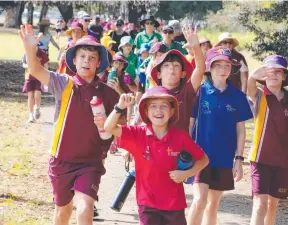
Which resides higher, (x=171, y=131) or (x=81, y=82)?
(x=81, y=82)

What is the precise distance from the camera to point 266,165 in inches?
280

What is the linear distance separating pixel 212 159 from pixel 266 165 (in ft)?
1.64

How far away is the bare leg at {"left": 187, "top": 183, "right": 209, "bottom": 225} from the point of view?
272 inches

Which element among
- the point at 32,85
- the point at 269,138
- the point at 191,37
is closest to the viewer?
the point at 191,37

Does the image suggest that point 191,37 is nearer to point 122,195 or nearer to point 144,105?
point 144,105

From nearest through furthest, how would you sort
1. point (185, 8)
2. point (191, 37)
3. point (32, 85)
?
point (191, 37) < point (32, 85) < point (185, 8)

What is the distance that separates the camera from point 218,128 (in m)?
7.00

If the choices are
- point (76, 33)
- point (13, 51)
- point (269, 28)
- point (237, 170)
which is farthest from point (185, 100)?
point (13, 51)

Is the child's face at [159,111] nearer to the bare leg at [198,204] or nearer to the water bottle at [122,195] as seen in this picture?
the water bottle at [122,195]

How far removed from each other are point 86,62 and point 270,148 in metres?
1.86

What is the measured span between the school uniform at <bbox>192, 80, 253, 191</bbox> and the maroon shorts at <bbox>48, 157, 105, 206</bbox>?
1082 millimetres

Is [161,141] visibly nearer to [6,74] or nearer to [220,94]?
[220,94]

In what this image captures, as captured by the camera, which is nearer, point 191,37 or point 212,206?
point 191,37

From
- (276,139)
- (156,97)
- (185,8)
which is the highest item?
(185,8)
